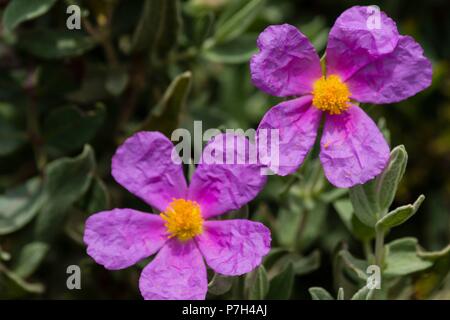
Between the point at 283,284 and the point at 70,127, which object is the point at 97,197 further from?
the point at 283,284

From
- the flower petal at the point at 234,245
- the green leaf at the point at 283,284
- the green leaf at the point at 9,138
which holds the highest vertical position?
the green leaf at the point at 9,138

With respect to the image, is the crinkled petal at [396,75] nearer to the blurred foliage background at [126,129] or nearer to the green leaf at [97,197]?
the blurred foliage background at [126,129]

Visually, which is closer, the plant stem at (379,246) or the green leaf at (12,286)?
the plant stem at (379,246)

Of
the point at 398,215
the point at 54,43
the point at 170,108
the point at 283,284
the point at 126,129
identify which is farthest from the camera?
the point at 126,129

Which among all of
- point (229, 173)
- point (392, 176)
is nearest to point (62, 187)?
point (229, 173)

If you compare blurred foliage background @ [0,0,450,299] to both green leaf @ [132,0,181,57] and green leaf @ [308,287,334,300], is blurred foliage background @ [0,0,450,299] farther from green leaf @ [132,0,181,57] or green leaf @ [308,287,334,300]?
green leaf @ [308,287,334,300]

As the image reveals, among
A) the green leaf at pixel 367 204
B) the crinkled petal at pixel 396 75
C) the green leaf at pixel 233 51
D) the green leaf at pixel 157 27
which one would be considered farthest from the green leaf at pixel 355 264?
the green leaf at pixel 157 27
